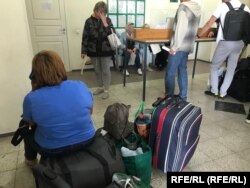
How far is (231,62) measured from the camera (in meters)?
3.04

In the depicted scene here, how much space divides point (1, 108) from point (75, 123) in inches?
49.9

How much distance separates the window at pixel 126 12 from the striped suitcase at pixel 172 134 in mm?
3682

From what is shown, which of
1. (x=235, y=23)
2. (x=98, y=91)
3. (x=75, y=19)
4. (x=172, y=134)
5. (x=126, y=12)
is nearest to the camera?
(x=172, y=134)

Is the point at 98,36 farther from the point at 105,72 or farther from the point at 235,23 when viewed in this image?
the point at 235,23

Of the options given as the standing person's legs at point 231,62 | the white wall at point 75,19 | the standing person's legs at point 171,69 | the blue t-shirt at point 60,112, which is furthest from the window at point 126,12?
the blue t-shirt at point 60,112

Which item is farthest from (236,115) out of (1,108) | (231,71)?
(1,108)

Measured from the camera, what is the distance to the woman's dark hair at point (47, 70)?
3.94 feet

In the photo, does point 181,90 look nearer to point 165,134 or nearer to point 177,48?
point 177,48

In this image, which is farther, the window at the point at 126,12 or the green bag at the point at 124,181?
the window at the point at 126,12

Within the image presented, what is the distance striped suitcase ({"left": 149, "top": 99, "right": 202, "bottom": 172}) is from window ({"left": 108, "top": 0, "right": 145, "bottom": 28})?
3.68 meters

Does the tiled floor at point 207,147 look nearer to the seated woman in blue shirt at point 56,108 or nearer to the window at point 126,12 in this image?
the seated woman in blue shirt at point 56,108

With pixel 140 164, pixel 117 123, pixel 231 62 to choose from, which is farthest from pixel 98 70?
pixel 140 164

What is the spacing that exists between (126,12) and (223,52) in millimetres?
2666

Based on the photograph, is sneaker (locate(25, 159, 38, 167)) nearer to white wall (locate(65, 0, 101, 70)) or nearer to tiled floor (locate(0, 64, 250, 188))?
tiled floor (locate(0, 64, 250, 188))
